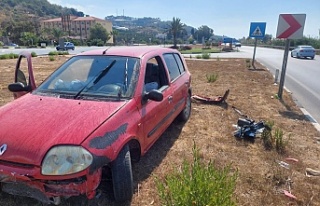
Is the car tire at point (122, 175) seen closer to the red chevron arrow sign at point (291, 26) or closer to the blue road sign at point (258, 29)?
the red chevron arrow sign at point (291, 26)

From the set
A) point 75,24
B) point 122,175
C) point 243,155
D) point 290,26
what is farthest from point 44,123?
point 75,24

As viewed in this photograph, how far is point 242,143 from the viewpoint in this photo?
14.5 ft

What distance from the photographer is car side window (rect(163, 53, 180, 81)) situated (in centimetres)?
439

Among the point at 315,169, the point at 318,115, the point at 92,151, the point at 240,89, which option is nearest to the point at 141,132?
the point at 92,151

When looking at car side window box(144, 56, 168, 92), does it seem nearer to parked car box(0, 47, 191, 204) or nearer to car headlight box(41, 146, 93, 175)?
parked car box(0, 47, 191, 204)

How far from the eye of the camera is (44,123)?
7.98 feet

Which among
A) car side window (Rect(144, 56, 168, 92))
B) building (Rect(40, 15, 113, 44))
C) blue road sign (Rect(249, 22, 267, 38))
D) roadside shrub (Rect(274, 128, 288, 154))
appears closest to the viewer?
car side window (Rect(144, 56, 168, 92))

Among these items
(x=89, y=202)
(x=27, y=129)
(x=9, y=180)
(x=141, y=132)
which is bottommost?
(x=89, y=202)

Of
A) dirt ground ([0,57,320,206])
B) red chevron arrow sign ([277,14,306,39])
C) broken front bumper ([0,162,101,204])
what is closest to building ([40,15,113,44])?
red chevron arrow sign ([277,14,306,39])

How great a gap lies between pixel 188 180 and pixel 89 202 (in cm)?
128

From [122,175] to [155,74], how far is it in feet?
6.33

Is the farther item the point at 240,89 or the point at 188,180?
the point at 240,89

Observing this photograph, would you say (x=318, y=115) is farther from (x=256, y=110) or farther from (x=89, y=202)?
(x=89, y=202)

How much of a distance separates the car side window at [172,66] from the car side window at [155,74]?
0.80ft
